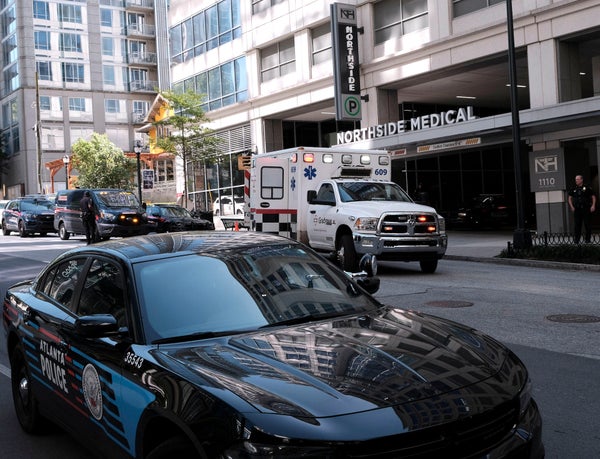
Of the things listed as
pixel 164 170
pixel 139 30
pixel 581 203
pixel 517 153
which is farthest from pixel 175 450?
pixel 139 30

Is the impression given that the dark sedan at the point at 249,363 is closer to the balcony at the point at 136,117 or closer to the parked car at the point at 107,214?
the parked car at the point at 107,214

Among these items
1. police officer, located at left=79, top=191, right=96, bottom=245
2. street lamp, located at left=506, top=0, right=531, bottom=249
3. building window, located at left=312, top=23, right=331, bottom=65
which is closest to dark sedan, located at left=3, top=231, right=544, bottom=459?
street lamp, located at left=506, top=0, right=531, bottom=249

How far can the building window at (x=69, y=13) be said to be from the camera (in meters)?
72.6

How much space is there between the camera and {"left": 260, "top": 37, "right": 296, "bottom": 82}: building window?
3338 centimetres

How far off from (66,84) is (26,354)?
73.3m

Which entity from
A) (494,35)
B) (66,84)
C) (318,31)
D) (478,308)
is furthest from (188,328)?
(66,84)

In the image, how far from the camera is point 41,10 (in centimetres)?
7162

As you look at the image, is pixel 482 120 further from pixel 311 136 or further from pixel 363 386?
pixel 363 386

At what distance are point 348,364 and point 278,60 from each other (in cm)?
3255

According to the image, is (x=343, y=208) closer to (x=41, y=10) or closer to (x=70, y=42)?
(x=70, y=42)

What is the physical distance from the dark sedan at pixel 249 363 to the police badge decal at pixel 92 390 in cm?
2

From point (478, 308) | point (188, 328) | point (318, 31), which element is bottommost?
point (478, 308)

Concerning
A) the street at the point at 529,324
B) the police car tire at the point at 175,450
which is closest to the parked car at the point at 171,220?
the street at the point at 529,324

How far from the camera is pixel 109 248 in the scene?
440 cm
